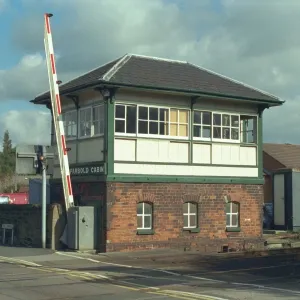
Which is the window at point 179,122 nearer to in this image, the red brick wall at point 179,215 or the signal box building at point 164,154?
the signal box building at point 164,154

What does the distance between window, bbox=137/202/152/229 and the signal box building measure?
4 centimetres

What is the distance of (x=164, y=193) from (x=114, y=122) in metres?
3.23

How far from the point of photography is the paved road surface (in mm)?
12500

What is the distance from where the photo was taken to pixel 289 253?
21.3 meters

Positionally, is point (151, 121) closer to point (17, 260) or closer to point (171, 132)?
point (171, 132)

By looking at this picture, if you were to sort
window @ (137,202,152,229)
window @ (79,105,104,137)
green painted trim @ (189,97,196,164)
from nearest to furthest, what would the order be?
window @ (137,202,152,229)
window @ (79,105,104,137)
green painted trim @ (189,97,196,164)

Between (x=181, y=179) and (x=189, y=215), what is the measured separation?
1.46m

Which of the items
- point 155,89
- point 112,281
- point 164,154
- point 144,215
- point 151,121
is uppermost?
point 155,89

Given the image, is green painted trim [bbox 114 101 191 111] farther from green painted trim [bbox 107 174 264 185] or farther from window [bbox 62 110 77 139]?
window [bbox 62 110 77 139]

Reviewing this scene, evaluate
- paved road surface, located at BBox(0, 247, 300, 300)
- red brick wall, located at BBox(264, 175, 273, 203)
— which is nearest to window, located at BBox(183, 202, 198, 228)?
paved road surface, located at BBox(0, 247, 300, 300)

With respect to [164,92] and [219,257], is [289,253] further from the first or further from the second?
[164,92]

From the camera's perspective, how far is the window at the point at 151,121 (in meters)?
22.6

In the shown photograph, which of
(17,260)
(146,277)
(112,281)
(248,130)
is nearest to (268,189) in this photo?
(248,130)

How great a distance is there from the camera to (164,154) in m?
23.4
